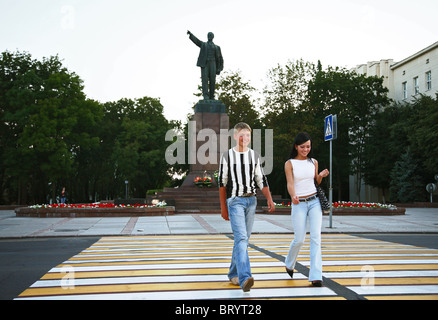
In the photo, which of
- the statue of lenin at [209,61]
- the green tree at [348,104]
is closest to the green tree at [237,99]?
the green tree at [348,104]

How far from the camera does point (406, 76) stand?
50.9 meters

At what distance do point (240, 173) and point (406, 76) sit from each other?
161ft

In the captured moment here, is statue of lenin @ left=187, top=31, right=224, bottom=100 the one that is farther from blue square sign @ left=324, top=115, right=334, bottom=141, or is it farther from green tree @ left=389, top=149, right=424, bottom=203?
green tree @ left=389, top=149, right=424, bottom=203

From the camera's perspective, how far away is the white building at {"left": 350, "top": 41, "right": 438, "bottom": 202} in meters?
45.9

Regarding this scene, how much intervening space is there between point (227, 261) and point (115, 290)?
2849mm

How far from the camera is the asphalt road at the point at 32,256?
6.84 meters

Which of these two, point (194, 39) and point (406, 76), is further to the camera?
point (406, 76)

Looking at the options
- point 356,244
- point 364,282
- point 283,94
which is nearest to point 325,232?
point 356,244

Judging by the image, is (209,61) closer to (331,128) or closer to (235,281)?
(331,128)

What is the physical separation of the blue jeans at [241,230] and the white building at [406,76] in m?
39.5

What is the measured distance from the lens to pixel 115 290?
609 cm

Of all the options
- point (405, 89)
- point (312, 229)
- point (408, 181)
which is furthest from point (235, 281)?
point (405, 89)

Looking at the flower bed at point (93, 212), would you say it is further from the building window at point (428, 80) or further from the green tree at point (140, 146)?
the green tree at point (140, 146)

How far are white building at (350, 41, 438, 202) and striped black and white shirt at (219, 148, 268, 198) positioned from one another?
1546 inches
